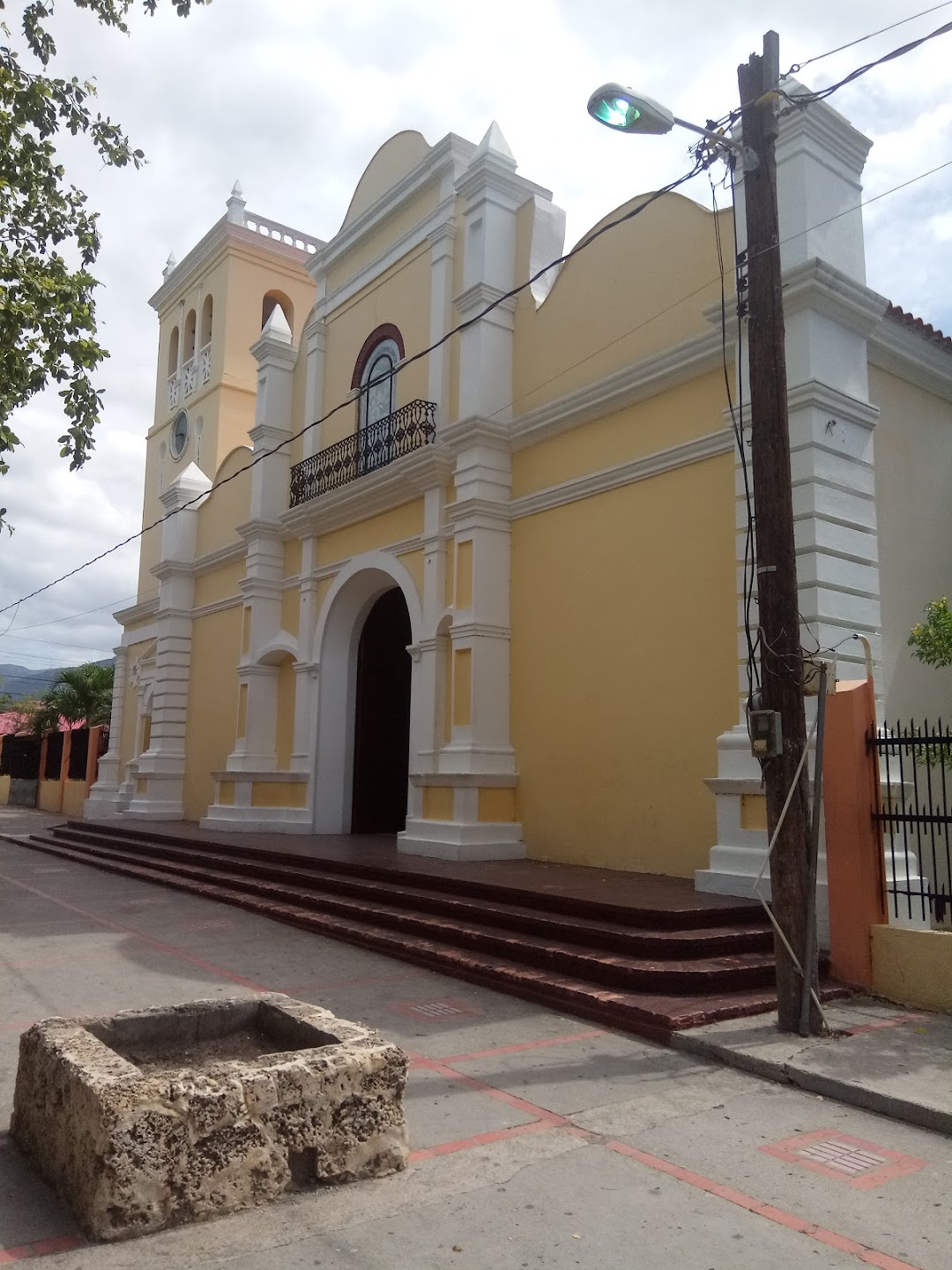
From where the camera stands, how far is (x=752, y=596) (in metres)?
8.59

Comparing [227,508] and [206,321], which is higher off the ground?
[206,321]

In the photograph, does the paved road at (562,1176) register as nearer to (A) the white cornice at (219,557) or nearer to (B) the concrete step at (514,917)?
(B) the concrete step at (514,917)

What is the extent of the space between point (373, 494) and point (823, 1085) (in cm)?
1062

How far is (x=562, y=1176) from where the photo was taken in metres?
3.81

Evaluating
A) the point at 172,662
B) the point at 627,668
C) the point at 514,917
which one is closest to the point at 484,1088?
the point at 514,917

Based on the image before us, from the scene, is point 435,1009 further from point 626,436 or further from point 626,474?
point 626,436

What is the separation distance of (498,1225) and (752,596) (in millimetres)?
6126

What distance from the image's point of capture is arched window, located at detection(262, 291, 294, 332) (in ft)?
76.6

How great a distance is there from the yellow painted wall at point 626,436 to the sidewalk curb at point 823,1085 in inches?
232

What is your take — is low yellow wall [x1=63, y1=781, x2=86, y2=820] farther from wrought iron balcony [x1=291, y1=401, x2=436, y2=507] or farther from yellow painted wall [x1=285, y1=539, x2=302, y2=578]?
wrought iron balcony [x1=291, y1=401, x2=436, y2=507]

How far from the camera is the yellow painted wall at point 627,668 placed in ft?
30.7

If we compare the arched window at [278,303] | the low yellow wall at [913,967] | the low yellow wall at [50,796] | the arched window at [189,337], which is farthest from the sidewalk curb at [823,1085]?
the low yellow wall at [50,796]

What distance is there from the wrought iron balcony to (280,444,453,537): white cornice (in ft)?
0.62

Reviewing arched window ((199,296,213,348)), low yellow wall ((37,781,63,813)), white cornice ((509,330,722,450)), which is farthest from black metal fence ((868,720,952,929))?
low yellow wall ((37,781,63,813))
